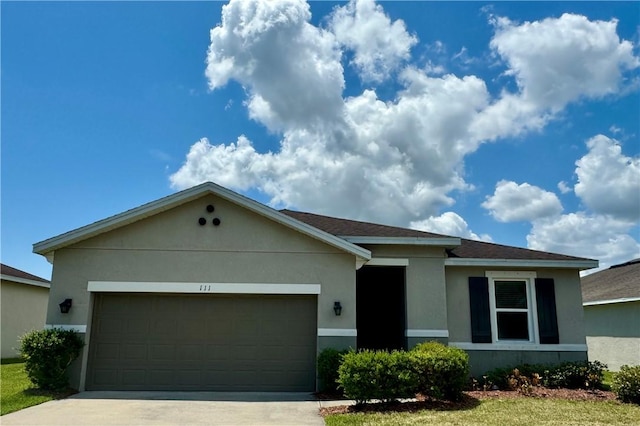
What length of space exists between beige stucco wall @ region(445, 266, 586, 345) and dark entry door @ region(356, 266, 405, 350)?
6.02 ft

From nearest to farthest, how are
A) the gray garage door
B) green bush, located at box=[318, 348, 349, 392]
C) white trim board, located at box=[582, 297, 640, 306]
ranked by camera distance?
1. green bush, located at box=[318, 348, 349, 392]
2. the gray garage door
3. white trim board, located at box=[582, 297, 640, 306]

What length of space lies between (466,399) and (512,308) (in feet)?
13.2

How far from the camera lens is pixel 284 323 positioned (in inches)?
436

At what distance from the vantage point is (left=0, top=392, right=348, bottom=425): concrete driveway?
7.79m

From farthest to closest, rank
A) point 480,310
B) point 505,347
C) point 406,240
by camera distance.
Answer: point 480,310 < point 505,347 < point 406,240

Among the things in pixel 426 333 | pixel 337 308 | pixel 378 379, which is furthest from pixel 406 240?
pixel 378 379

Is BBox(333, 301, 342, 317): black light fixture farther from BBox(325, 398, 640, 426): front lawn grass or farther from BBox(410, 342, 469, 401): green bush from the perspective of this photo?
BBox(325, 398, 640, 426): front lawn grass

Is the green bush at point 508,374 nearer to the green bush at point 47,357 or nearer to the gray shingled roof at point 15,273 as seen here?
the green bush at point 47,357

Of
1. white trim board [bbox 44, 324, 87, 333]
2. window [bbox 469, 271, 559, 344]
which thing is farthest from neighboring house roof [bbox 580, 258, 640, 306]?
white trim board [bbox 44, 324, 87, 333]

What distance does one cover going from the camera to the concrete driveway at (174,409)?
25.6 feet

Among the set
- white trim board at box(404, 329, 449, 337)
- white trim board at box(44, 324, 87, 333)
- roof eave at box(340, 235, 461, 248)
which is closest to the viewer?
white trim board at box(44, 324, 87, 333)

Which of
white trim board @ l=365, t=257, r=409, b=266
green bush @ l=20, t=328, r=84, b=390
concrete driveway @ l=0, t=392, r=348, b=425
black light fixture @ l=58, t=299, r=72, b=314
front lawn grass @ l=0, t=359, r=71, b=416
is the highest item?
white trim board @ l=365, t=257, r=409, b=266

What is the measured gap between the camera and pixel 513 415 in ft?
26.8

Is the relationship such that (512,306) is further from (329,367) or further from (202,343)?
(202,343)
